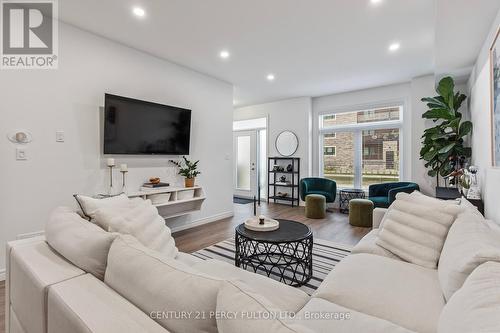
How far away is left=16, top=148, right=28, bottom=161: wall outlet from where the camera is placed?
2445 mm

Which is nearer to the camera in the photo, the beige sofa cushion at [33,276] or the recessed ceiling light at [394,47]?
the beige sofa cushion at [33,276]

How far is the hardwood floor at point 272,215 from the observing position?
341 cm

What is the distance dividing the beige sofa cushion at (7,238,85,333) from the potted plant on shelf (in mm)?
2474

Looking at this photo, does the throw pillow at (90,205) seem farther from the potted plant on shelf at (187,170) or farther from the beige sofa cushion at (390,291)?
the potted plant on shelf at (187,170)

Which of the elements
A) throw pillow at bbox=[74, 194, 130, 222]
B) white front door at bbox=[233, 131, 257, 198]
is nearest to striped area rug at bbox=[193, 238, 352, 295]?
throw pillow at bbox=[74, 194, 130, 222]

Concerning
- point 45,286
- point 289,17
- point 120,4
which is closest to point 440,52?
point 289,17

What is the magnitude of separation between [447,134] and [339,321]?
3.88 meters

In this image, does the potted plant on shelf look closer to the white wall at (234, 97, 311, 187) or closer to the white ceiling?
the white ceiling

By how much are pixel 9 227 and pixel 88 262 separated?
216cm

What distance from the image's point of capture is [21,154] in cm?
246

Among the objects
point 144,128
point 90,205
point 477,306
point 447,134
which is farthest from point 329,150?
point 477,306

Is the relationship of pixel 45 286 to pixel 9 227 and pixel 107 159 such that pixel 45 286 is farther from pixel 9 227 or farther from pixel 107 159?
pixel 107 159

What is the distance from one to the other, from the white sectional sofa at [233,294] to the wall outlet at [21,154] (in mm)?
1533

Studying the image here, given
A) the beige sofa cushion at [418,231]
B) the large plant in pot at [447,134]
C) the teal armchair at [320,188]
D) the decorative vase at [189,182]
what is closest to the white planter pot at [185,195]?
the decorative vase at [189,182]
